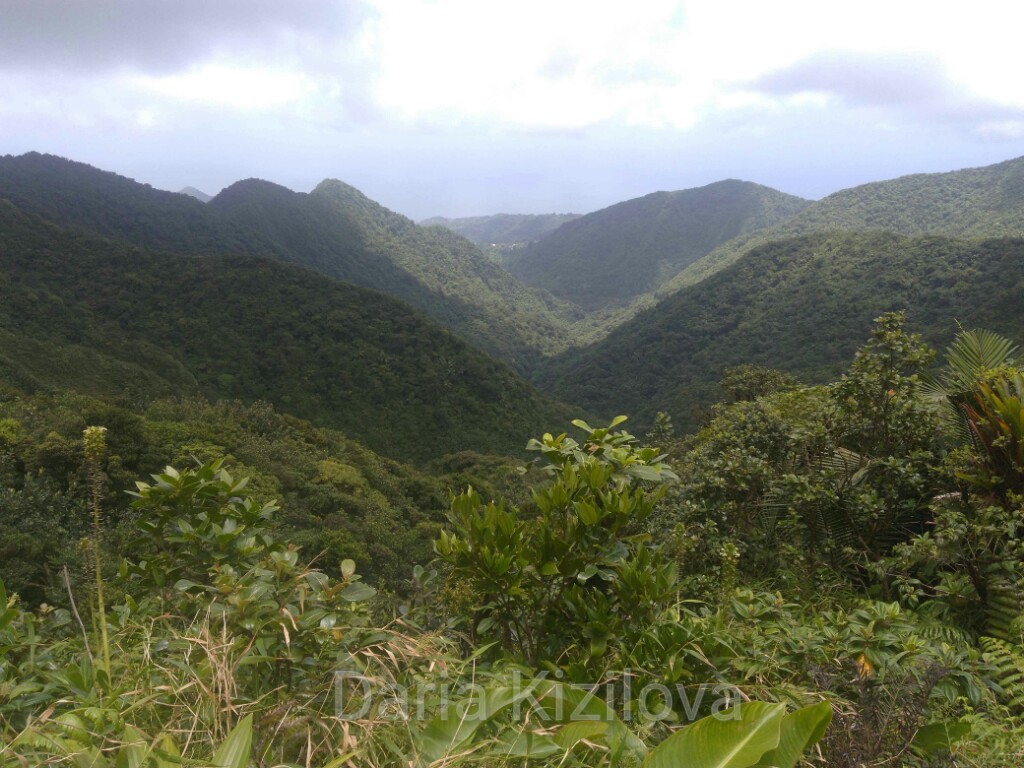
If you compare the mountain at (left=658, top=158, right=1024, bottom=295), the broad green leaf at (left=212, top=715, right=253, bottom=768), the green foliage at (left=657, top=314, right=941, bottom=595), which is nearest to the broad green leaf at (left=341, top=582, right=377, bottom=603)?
the broad green leaf at (left=212, top=715, right=253, bottom=768)

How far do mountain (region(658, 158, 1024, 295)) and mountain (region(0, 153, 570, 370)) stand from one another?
1083 inches

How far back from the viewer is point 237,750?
0.97 m

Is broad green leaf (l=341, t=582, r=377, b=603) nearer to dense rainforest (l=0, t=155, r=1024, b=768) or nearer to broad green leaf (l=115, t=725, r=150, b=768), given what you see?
dense rainforest (l=0, t=155, r=1024, b=768)

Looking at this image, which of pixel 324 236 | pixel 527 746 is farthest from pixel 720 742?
pixel 324 236

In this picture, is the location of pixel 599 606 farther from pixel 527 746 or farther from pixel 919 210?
pixel 919 210

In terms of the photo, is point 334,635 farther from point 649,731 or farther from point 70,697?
point 649,731

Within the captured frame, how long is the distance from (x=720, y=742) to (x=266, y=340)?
4045cm

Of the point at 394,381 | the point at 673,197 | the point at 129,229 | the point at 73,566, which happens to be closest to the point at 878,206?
the point at 673,197

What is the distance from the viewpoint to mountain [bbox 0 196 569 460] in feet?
107

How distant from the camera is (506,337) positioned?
7850 cm

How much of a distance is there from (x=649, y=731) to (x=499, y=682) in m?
0.34

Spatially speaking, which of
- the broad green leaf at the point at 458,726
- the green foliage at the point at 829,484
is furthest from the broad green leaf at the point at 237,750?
the green foliage at the point at 829,484

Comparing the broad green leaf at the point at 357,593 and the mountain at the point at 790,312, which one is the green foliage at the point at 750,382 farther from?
the mountain at the point at 790,312

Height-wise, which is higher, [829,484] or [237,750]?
[237,750]
